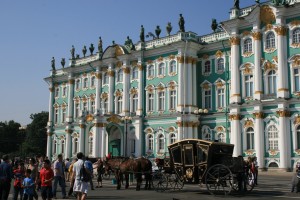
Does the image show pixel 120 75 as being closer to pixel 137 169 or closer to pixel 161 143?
pixel 161 143

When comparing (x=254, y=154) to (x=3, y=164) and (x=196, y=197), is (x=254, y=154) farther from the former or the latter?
(x=3, y=164)

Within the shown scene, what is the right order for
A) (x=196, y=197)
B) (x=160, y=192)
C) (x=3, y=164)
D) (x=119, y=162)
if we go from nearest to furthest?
(x=3, y=164), (x=196, y=197), (x=160, y=192), (x=119, y=162)

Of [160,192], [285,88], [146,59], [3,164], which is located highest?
[146,59]

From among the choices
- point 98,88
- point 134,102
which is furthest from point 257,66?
point 98,88

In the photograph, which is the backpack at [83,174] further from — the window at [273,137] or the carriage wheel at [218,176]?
the window at [273,137]

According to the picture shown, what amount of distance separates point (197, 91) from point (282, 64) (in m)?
10.7

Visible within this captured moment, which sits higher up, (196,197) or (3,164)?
(3,164)

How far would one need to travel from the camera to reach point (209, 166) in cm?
1853

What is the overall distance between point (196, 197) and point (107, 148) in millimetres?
32503

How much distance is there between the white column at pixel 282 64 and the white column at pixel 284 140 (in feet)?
4.52

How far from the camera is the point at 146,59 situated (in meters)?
47.8

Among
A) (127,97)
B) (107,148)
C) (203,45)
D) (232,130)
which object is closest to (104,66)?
(127,97)

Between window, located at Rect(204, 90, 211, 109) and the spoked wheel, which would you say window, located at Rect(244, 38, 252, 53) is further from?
the spoked wheel

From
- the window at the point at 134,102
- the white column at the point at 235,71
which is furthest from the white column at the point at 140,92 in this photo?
the white column at the point at 235,71
